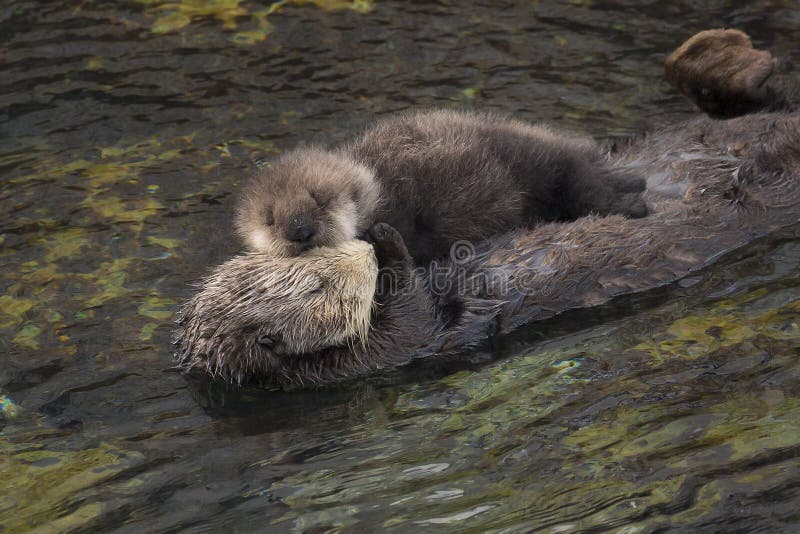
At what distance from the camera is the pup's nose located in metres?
4.27

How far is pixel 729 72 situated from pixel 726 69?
0.8 inches

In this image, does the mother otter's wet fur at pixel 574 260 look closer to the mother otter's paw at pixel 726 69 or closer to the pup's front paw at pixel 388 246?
the pup's front paw at pixel 388 246

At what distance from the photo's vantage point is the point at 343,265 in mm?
4332

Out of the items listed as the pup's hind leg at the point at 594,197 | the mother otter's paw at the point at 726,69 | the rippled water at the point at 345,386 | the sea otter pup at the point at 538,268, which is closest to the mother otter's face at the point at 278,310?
the sea otter pup at the point at 538,268

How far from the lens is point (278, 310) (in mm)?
4266

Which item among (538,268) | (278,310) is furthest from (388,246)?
(538,268)

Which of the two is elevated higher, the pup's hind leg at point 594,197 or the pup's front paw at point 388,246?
the pup's hind leg at point 594,197

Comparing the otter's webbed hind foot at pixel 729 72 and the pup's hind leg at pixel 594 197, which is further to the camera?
the otter's webbed hind foot at pixel 729 72

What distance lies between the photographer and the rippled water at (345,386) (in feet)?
11.5

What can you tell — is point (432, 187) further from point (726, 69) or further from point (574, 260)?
point (726, 69)

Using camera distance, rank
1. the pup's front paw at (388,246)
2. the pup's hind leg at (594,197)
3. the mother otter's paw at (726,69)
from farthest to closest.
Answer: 1. the mother otter's paw at (726,69)
2. the pup's hind leg at (594,197)
3. the pup's front paw at (388,246)

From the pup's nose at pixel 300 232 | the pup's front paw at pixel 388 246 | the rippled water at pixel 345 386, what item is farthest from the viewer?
the pup's front paw at pixel 388 246

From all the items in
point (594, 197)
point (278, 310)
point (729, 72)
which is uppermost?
point (729, 72)

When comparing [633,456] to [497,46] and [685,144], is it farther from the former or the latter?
[497,46]
